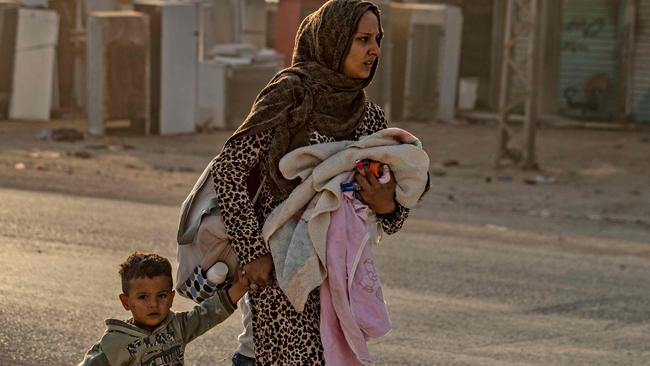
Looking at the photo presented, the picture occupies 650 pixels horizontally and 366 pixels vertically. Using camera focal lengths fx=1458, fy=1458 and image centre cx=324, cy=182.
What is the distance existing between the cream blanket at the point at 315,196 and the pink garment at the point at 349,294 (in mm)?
42

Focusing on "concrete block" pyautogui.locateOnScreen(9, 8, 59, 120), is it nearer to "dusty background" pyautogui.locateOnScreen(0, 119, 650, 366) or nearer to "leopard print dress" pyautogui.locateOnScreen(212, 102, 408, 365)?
"dusty background" pyautogui.locateOnScreen(0, 119, 650, 366)

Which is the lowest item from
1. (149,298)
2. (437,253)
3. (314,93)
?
(437,253)

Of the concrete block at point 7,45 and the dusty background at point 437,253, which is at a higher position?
the concrete block at point 7,45

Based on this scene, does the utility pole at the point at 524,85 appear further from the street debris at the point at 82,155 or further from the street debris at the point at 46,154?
the street debris at the point at 46,154

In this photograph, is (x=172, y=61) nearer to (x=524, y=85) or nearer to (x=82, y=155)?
(x=82, y=155)

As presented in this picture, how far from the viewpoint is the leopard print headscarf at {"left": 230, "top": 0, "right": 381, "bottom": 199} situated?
4660 mm

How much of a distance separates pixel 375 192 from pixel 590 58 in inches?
792

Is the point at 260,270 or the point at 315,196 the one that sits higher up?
the point at 315,196

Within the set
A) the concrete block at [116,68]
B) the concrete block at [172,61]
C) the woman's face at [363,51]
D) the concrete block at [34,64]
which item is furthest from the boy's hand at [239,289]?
the concrete block at [34,64]

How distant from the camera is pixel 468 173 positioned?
18.6m

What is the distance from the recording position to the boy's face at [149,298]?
4724 mm

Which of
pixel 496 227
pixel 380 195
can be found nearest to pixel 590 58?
pixel 496 227

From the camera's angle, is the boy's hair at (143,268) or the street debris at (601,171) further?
the street debris at (601,171)

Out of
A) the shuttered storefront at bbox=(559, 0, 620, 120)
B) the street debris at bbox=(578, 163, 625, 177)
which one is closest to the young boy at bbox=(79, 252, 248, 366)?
the street debris at bbox=(578, 163, 625, 177)
